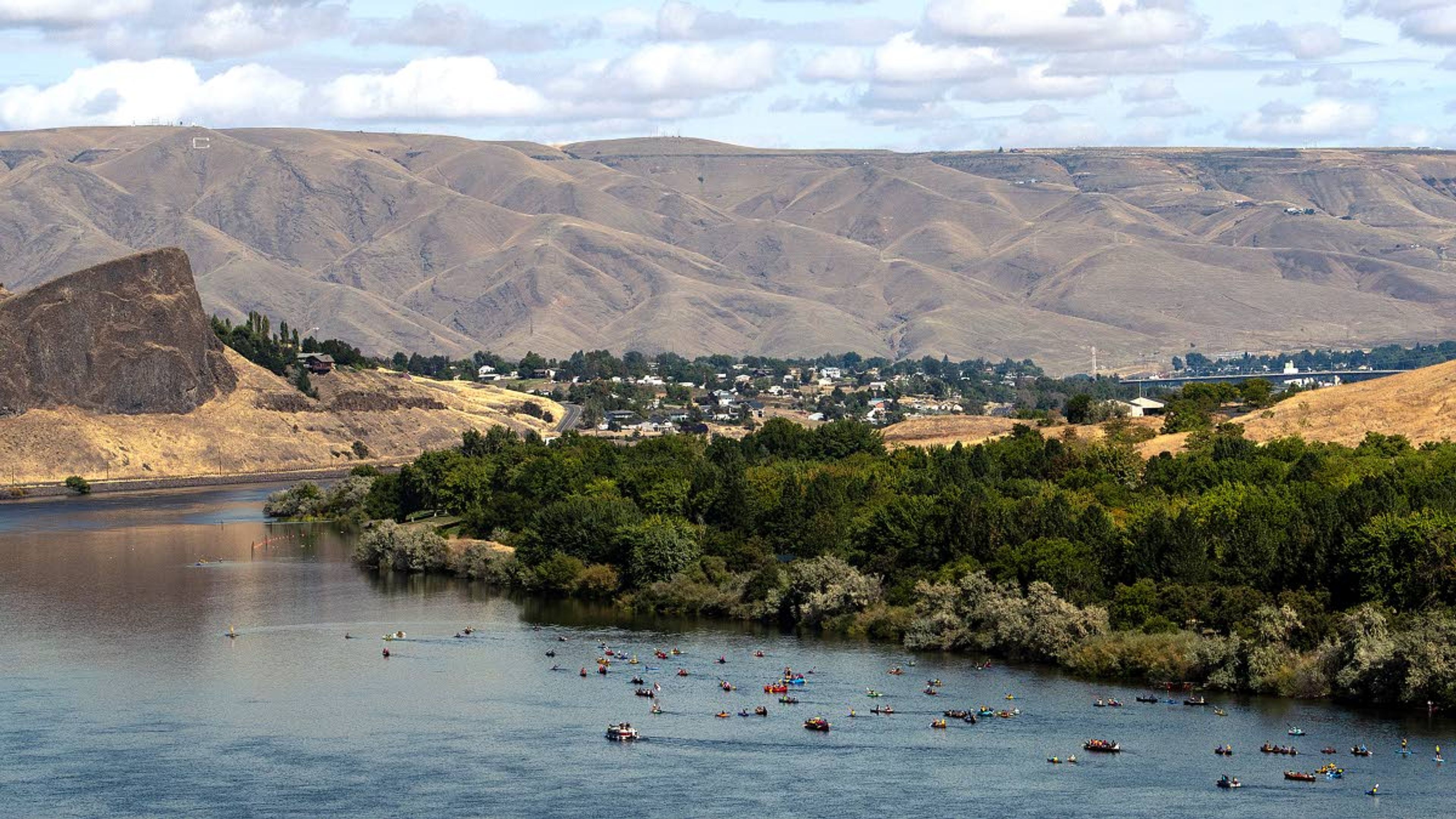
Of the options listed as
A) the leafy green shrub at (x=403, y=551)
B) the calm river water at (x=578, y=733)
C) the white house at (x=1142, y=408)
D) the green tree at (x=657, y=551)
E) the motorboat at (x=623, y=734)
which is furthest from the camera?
the white house at (x=1142, y=408)

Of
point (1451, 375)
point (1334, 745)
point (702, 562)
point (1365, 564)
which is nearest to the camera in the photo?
point (1334, 745)

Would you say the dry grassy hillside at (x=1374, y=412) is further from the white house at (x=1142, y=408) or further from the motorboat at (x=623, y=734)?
A: the motorboat at (x=623, y=734)

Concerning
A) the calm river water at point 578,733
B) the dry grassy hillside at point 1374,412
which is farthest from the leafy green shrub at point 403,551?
the dry grassy hillside at point 1374,412

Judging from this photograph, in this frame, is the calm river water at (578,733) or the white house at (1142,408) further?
the white house at (1142,408)

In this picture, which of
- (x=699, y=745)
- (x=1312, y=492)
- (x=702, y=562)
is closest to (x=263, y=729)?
(x=699, y=745)

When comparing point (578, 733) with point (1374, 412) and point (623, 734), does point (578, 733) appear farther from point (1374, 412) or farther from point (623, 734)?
point (1374, 412)

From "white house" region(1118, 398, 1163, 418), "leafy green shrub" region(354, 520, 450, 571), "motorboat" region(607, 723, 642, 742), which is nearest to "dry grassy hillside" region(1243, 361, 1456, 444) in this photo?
"white house" region(1118, 398, 1163, 418)

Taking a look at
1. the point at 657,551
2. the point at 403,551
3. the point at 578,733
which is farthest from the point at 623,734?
the point at 403,551

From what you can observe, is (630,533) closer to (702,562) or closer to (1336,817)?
(702,562)
